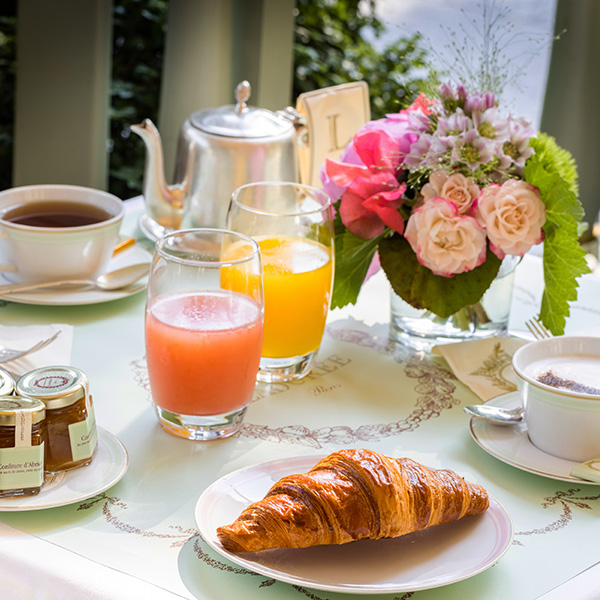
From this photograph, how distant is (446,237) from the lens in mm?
A: 1003

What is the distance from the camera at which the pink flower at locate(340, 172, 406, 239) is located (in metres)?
1.04

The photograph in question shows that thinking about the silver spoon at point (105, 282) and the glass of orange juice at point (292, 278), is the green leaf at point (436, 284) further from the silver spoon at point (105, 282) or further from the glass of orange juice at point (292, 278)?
the silver spoon at point (105, 282)

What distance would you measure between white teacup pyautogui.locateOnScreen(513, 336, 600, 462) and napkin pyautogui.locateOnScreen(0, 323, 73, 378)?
1.75 feet

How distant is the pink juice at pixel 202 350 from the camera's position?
2.85ft

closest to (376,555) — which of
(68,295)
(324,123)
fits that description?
(68,295)

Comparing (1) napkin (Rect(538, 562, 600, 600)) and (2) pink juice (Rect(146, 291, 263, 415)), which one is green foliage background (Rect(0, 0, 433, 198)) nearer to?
(2) pink juice (Rect(146, 291, 263, 415))

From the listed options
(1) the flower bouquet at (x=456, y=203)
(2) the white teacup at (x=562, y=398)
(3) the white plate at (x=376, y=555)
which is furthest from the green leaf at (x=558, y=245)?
(3) the white plate at (x=376, y=555)

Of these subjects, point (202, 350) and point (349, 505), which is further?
point (202, 350)

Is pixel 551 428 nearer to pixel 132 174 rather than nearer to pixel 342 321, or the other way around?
pixel 342 321

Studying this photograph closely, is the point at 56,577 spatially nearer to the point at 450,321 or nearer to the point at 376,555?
the point at 376,555

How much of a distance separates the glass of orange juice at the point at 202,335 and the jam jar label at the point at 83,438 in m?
0.11

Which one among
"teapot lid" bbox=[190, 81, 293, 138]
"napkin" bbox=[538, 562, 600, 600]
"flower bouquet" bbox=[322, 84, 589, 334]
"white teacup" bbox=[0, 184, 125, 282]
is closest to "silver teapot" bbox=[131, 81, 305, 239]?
"teapot lid" bbox=[190, 81, 293, 138]

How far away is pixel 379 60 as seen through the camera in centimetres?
383

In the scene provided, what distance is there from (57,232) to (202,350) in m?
0.40
